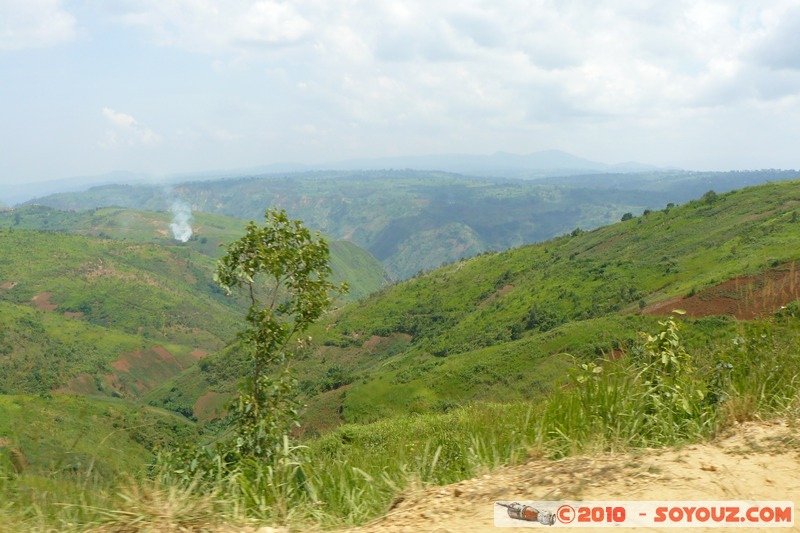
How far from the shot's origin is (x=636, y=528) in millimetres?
3256

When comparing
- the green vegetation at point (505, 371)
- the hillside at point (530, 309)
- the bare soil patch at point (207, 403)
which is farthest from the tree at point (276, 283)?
the bare soil patch at point (207, 403)

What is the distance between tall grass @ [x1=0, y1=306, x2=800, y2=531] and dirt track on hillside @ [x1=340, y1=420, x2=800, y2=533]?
0.21 metres

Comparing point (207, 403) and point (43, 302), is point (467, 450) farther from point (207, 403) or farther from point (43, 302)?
point (43, 302)

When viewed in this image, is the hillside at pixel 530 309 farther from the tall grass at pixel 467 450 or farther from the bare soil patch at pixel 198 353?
the bare soil patch at pixel 198 353

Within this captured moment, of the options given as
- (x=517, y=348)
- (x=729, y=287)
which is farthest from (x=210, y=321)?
(x=729, y=287)

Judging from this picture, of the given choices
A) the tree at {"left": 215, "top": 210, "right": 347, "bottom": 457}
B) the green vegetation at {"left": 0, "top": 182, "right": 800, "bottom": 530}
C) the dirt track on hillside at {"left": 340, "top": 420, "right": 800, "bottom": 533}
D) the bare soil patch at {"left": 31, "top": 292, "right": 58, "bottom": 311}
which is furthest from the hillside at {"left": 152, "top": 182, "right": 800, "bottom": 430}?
the bare soil patch at {"left": 31, "top": 292, "right": 58, "bottom": 311}

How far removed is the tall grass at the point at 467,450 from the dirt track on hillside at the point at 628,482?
0.21m

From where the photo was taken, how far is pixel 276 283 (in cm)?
950

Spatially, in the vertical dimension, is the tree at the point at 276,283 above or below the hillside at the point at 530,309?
above

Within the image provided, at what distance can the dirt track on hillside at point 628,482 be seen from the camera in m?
3.58

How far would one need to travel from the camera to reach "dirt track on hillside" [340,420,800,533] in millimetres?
3576

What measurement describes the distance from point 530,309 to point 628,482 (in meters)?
69.7

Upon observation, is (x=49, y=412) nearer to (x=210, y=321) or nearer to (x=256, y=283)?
(x=256, y=283)

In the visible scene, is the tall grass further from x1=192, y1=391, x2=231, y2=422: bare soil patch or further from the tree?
x1=192, y1=391, x2=231, y2=422: bare soil patch
